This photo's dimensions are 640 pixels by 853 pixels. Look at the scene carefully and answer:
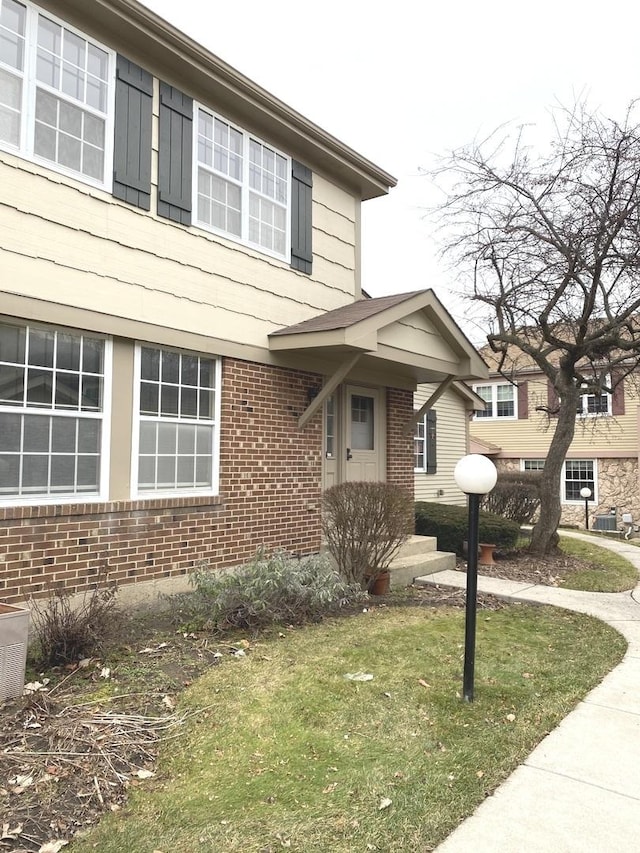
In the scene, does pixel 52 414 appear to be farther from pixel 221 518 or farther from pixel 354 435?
pixel 354 435

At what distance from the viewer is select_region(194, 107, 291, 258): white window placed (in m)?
6.80

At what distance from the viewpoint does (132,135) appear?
5977mm

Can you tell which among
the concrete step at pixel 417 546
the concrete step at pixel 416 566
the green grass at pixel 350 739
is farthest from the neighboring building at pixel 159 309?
the green grass at pixel 350 739

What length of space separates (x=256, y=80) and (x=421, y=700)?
22.0 feet

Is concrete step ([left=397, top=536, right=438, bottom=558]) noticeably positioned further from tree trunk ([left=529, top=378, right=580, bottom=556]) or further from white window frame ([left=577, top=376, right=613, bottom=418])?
white window frame ([left=577, top=376, right=613, bottom=418])

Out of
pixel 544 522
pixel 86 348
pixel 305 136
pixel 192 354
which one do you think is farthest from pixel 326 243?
pixel 544 522

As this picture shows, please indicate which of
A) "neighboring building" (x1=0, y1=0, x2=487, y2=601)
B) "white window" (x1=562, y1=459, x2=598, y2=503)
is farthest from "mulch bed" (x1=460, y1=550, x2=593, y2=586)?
"white window" (x1=562, y1=459, x2=598, y2=503)

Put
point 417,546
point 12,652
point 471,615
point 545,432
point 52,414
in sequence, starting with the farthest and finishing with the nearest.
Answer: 1. point 545,432
2. point 417,546
3. point 52,414
4. point 471,615
5. point 12,652

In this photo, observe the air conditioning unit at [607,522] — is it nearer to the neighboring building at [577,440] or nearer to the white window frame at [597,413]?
the neighboring building at [577,440]

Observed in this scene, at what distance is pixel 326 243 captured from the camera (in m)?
8.59

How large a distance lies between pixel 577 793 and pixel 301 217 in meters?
7.05

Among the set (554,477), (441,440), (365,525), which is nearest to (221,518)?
(365,525)

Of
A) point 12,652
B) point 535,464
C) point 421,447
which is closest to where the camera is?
point 12,652

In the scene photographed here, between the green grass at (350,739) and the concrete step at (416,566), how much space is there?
218 cm
